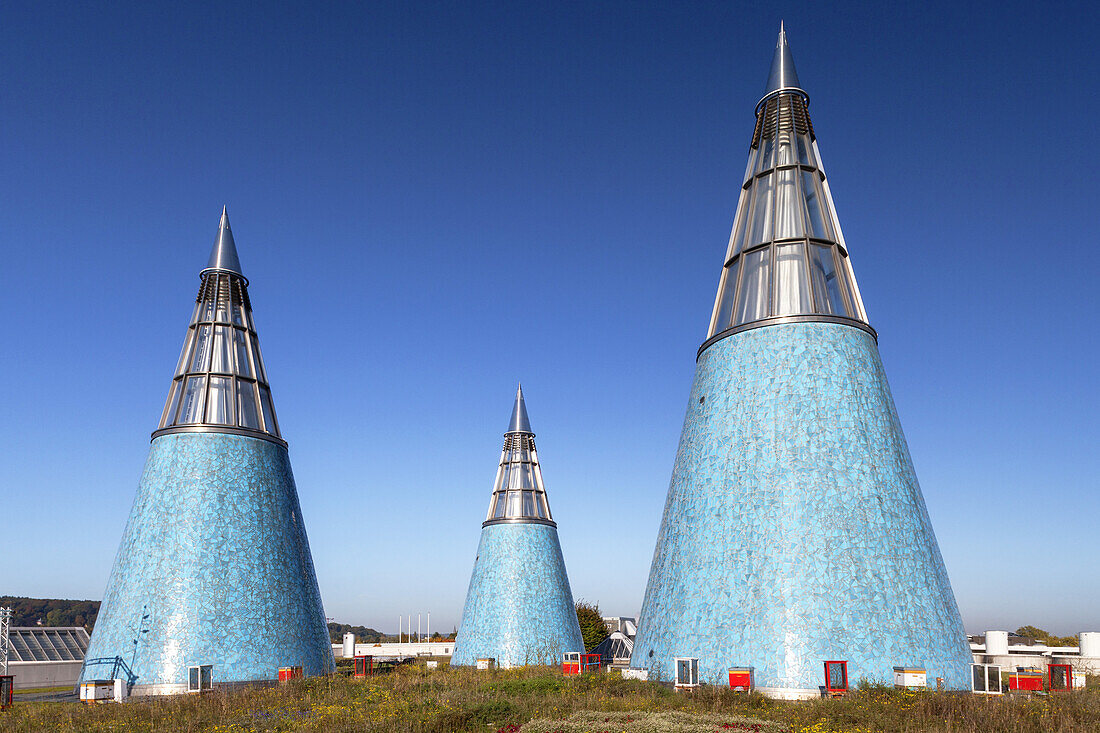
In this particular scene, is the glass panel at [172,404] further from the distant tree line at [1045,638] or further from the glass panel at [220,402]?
the distant tree line at [1045,638]

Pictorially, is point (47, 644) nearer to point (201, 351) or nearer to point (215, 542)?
point (215, 542)

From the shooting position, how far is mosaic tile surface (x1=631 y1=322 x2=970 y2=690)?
1694 cm

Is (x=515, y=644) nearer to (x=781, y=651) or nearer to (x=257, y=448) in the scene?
(x=257, y=448)

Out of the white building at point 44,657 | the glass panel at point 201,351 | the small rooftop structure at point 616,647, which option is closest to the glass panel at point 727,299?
the glass panel at point 201,351

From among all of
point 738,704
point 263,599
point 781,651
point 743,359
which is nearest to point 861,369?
point 743,359

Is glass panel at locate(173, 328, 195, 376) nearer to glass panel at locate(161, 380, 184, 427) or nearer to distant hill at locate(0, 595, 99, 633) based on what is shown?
glass panel at locate(161, 380, 184, 427)

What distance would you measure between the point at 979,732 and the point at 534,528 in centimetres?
2660

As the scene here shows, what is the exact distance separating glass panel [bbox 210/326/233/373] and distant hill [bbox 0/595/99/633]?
270ft

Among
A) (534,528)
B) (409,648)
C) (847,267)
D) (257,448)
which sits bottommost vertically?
(409,648)

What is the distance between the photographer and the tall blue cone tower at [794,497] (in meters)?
17.0

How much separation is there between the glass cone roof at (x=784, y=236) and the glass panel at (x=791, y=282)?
0.08 ft

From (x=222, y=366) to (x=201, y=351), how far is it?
110cm

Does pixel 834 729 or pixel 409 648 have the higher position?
pixel 834 729

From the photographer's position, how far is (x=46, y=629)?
3875 cm
